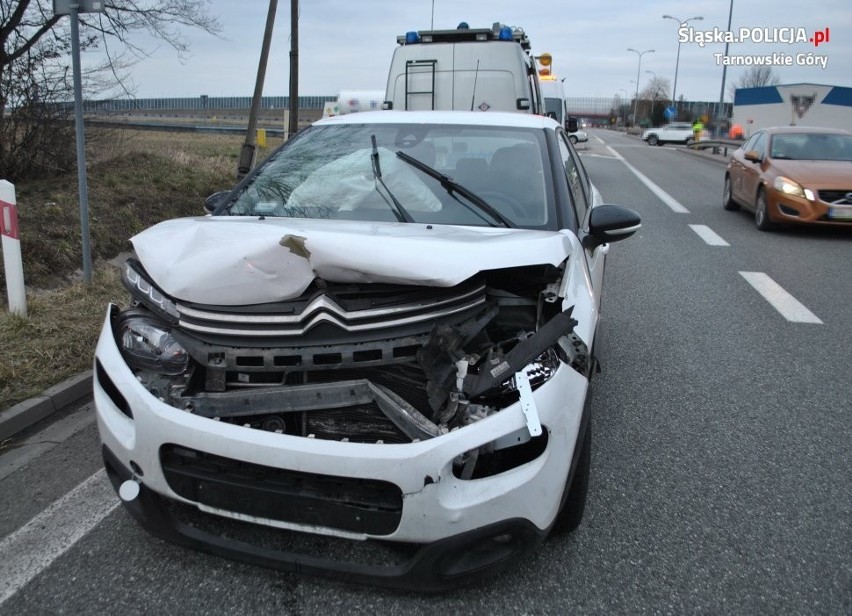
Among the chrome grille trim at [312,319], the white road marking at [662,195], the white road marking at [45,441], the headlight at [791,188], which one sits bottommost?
the white road marking at [45,441]

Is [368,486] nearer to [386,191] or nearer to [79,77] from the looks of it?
[386,191]

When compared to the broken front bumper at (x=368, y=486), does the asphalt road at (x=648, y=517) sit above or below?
below

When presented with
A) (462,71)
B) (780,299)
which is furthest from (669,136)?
(780,299)

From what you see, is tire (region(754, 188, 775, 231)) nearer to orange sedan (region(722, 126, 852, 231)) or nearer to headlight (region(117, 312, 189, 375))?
orange sedan (region(722, 126, 852, 231))

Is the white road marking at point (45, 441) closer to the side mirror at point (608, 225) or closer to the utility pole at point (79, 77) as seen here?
the utility pole at point (79, 77)

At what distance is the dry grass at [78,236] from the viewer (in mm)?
4520

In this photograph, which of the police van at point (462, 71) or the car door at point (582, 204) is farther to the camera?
the police van at point (462, 71)

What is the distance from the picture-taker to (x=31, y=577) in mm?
2568

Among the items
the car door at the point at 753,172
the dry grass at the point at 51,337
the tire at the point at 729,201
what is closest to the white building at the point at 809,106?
the tire at the point at 729,201

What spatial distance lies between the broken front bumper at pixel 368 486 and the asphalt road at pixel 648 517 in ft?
0.79

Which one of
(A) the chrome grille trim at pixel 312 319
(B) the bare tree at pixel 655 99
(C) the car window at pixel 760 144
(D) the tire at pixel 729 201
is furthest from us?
(B) the bare tree at pixel 655 99

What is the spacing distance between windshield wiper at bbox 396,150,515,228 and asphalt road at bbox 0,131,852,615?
1311mm

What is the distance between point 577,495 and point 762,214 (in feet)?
30.7

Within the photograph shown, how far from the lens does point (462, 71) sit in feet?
35.0
